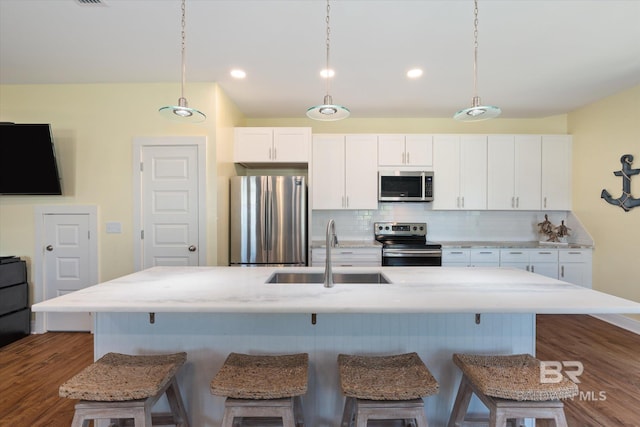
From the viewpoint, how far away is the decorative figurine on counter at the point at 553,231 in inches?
158

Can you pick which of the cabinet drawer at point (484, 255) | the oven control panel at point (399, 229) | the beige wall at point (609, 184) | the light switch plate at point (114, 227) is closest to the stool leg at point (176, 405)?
the light switch plate at point (114, 227)

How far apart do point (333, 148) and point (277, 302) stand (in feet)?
9.74

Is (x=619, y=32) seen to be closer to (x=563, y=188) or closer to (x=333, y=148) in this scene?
(x=563, y=188)

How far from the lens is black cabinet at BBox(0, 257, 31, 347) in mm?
3020

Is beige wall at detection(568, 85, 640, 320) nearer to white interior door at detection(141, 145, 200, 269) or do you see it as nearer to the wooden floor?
the wooden floor

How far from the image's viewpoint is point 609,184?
3602 mm

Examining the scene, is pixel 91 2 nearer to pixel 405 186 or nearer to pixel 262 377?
pixel 262 377

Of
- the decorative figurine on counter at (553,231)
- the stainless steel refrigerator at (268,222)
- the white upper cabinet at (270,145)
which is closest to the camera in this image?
the stainless steel refrigerator at (268,222)

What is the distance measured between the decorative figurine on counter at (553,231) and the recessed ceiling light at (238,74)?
421 centimetres

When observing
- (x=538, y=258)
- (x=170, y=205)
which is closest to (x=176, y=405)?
(x=170, y=205)

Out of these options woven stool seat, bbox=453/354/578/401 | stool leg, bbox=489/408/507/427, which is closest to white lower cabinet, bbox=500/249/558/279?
woven stool seat, bbox=453/354/578/401

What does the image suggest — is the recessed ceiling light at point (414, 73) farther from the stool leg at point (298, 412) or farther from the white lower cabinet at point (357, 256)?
the stool leg at point (298, 412)

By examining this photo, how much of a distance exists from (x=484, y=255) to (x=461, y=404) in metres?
2.70

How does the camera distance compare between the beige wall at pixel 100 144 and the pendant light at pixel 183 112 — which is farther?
the beige wall at pixel 100 144
